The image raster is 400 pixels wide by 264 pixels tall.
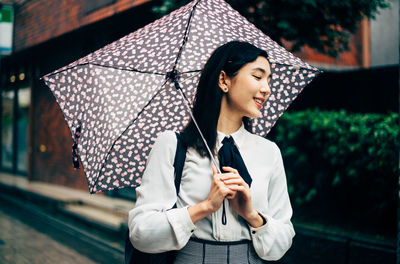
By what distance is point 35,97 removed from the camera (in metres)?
13.5

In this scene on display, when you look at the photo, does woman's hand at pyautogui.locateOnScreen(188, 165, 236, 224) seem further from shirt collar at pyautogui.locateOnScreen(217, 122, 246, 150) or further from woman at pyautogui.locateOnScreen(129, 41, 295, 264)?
shirt collar at pyautogui.locateOnScreen(217, 122, 246, 150)

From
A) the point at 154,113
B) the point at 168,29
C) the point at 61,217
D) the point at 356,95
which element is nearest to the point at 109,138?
the point at 154,113

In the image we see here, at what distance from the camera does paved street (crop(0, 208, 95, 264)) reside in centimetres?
554

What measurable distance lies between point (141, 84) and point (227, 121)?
2.17 feet

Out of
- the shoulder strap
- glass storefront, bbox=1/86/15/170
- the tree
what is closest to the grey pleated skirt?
the shoulder strap

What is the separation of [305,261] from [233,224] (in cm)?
334

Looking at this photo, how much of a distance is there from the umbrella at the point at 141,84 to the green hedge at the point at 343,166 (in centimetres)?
269

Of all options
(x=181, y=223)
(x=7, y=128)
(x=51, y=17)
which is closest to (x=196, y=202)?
(x=181, y=223)

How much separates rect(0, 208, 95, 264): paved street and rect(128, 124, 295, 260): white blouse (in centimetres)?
423

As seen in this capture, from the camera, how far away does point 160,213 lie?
64.2 inches

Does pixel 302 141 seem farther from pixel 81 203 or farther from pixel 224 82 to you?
pixel 81 203

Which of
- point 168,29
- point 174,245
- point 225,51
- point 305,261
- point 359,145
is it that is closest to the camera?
point 174,245

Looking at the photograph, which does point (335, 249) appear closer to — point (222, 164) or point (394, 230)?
point (394, 230)

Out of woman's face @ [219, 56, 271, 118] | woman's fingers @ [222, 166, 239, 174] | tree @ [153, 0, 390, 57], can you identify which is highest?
tree @ [153, 0, 390, 57]
